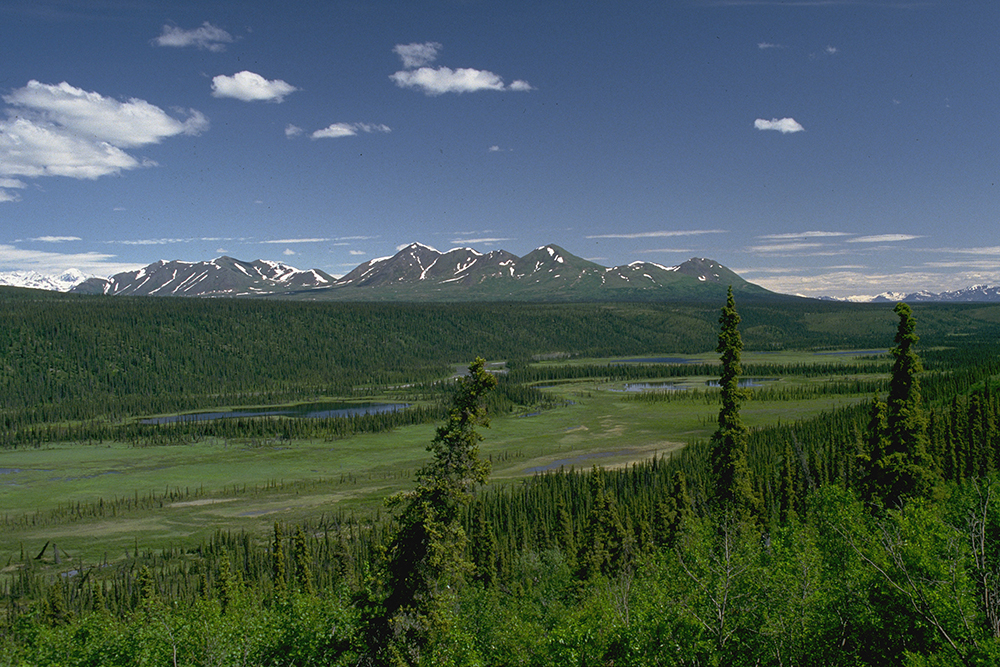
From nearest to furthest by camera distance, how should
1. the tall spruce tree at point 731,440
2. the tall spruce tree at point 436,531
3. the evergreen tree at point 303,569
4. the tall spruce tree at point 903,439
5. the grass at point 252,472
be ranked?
the tall spruce tree at point 436,531, the tall spruce tree at point 731,440, the tall spruce tree at point 903,439, the evergreen tree at point 303,569, the grass at point 252,472

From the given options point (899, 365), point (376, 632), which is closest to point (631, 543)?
point (899, 365)

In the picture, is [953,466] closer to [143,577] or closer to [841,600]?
[841,600]

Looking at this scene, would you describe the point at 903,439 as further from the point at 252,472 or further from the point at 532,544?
the point at 252,472

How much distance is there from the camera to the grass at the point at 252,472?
88.7m

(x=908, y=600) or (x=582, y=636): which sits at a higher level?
(x=908, y=600)

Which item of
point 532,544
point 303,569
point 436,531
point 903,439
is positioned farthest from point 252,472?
point 903,439

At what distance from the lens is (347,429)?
160 meters

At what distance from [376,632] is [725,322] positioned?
878 inches

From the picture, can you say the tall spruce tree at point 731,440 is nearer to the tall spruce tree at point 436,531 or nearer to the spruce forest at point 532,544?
the spruce forest at point 532,544

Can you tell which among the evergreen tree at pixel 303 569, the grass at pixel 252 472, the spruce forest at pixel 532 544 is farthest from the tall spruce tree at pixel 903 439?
the grass at pixel 252 472

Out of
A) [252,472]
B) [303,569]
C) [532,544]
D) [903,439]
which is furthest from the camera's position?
[252,472]

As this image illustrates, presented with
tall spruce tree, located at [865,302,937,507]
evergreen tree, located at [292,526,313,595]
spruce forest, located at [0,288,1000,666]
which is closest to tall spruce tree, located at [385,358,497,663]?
spruce forest, located at [0,288,1000,666]

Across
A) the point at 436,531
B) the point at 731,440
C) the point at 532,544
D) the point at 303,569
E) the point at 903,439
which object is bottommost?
the point at 532,544

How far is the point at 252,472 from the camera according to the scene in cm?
12112
